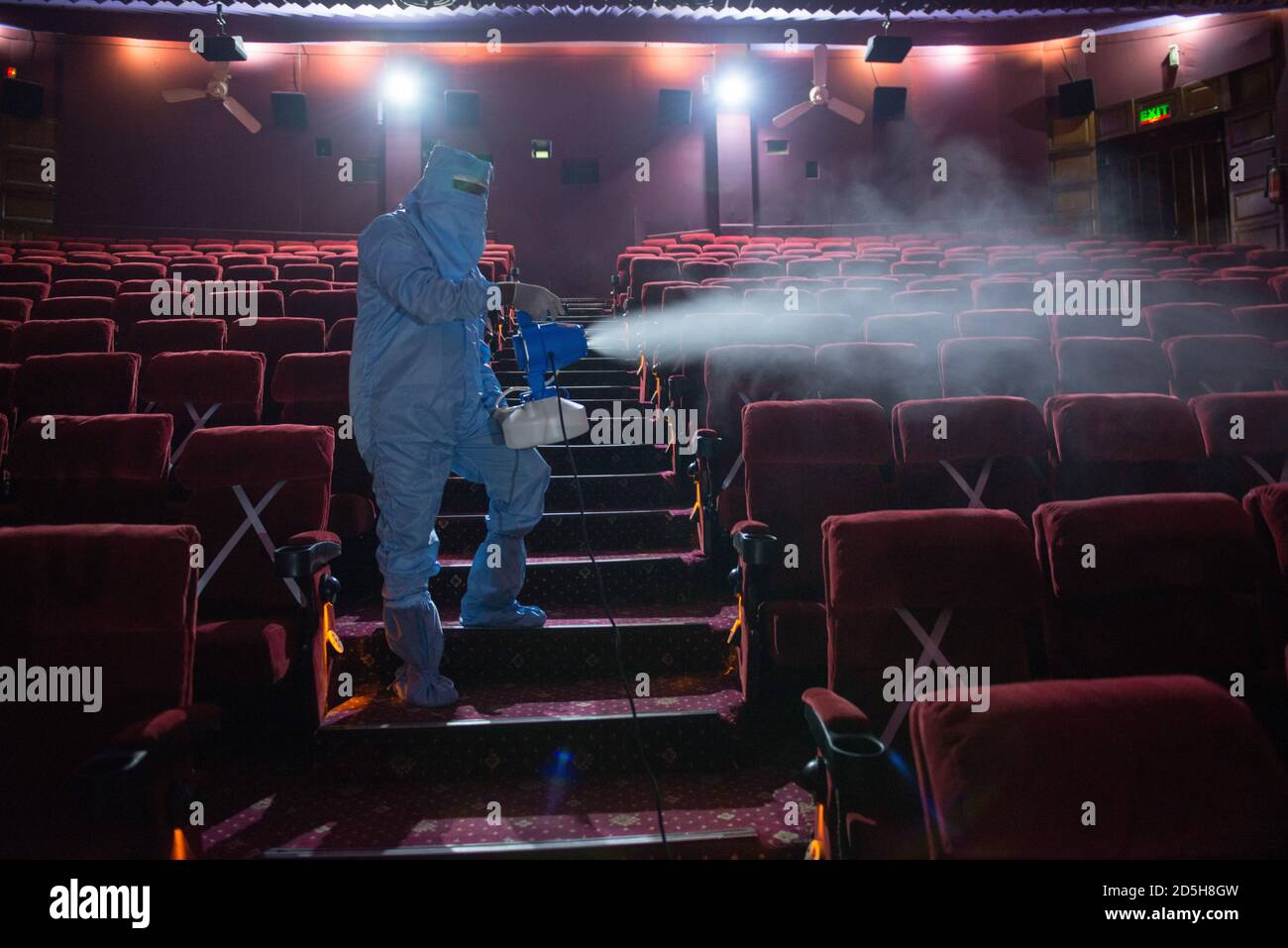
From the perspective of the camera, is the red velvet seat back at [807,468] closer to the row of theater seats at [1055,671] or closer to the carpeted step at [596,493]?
the row of theater seats at [1055,671]

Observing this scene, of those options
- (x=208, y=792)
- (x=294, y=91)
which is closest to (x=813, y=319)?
(x=208, y=792)

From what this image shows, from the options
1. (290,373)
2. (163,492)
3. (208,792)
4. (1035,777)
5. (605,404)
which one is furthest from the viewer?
(605,404)

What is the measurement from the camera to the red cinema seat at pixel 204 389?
268 cm

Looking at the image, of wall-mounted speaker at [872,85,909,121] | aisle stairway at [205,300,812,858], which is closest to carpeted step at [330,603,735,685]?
aisle stairway at [205,300,812,858]

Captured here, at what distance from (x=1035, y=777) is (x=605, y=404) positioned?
2927mm

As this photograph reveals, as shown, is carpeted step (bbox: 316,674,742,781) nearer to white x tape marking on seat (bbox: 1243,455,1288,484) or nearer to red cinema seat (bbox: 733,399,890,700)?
red cinema seat (bbox: 733,399,890,700)

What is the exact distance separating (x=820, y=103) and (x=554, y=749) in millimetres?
9504

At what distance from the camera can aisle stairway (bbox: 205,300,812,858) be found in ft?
5.04

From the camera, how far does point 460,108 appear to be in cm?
886

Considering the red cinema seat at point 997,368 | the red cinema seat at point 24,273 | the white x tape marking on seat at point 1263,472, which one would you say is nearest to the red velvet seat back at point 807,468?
the red cinema seat at point 997,368

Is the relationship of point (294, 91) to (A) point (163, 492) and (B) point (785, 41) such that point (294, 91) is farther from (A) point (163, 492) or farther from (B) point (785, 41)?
(A) point (163, 492)

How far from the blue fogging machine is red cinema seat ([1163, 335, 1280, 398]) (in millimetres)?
2389

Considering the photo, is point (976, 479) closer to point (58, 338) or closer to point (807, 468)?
point (807, 468)
